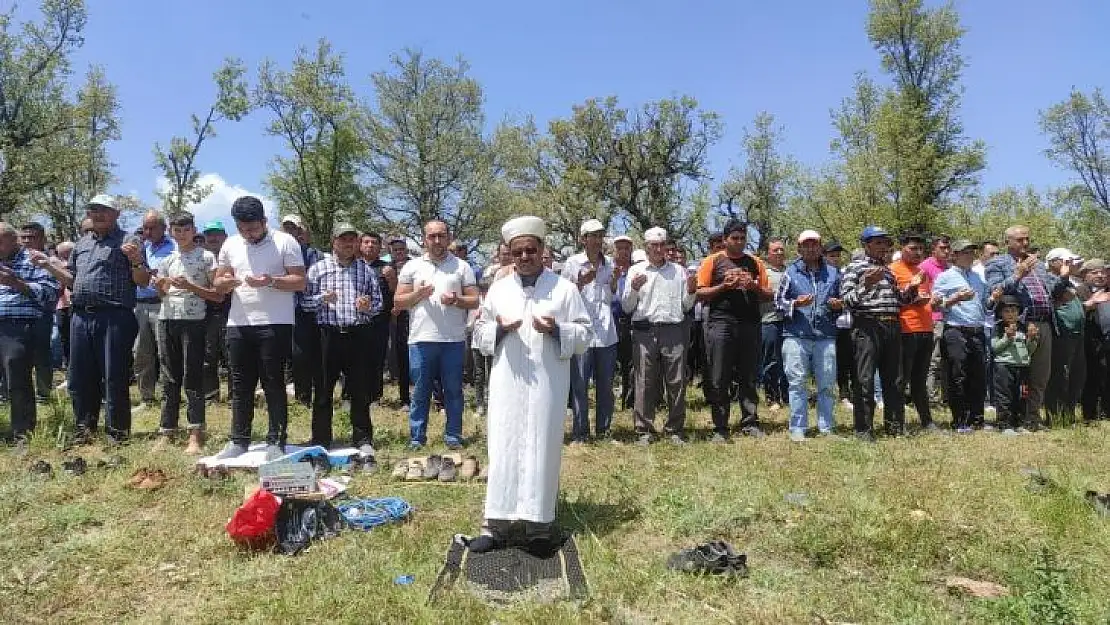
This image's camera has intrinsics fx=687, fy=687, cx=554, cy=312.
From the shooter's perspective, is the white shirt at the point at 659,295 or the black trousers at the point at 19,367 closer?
the black trousers at the point at 19,367

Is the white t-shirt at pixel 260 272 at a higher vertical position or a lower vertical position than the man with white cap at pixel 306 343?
higher

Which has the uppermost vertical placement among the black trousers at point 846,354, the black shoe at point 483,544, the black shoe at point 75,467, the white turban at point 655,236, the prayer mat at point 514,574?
the white turban at point 655,236

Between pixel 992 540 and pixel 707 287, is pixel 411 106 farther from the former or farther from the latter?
pixel 992 540

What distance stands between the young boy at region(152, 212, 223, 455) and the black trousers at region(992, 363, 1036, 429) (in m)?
8.89

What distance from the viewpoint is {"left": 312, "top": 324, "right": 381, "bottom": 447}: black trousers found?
6.90m

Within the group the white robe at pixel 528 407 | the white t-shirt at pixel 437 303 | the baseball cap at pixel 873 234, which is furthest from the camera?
the baseball cap at pixel 873 234

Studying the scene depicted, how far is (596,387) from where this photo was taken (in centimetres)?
768

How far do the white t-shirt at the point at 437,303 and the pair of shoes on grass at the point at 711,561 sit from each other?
11.9 feet

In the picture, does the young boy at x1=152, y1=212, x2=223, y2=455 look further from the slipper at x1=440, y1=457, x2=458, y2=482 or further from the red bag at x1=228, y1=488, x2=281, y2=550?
the red bag at x1=228, y1=488, x2=281, y2=550

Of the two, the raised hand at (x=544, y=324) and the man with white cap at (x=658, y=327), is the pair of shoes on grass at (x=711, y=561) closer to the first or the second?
the raised hand at (x=544, y=324)

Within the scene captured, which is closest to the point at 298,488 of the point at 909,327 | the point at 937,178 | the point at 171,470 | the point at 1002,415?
the point at 171,470

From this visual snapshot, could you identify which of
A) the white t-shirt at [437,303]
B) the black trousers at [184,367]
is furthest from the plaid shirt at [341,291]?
the black trousers at [184,367]

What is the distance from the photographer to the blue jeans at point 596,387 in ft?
24.5

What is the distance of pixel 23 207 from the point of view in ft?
111
